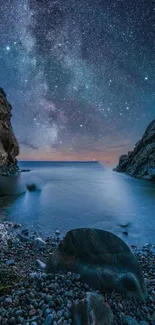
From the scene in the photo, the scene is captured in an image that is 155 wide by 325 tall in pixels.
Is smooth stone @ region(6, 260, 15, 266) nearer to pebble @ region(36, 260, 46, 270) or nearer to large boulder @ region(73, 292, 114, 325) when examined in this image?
pebble @ region(36, 260, 46, 270)

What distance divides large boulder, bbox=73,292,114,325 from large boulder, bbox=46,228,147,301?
→ 1.97 feet

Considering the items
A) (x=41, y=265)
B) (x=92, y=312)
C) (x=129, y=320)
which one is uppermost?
(x=92, y=312)

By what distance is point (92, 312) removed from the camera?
2010 mm

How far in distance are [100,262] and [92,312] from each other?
1.01 meters

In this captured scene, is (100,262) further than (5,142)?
No

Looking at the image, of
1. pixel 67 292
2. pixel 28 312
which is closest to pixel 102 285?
pixel 67 292

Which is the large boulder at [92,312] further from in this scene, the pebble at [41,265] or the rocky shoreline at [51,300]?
the pebble at [41,265]

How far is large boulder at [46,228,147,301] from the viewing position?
270 centimetres

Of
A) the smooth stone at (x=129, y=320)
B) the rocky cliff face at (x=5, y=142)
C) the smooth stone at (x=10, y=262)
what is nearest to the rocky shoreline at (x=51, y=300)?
the smooth stone at (x=129, y=320)

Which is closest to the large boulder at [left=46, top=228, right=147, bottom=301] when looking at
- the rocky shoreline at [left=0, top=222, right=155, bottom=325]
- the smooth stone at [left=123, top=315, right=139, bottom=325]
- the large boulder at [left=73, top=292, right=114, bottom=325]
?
the rocky shoreline at [left=0, top=222, right=155, bottom=325]

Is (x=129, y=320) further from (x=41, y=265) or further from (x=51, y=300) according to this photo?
(x=41, y=265)

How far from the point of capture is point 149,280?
3320 millimetres

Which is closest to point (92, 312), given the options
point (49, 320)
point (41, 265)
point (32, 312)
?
point (49, 320)

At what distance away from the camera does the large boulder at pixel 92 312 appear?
1948 millimetres
